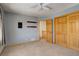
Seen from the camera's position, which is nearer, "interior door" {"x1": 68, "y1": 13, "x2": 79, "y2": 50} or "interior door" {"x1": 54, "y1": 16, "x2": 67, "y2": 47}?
"interior door" {"x1": 68, "y1": 13, "x2": 79, "y2": 50}

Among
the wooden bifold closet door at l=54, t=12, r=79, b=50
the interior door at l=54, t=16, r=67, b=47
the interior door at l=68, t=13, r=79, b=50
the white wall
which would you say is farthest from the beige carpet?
the white wall

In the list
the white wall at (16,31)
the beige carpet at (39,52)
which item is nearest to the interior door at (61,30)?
the beige carpet at (39,52)

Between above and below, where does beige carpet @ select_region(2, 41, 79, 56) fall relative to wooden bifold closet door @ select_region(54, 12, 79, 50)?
below

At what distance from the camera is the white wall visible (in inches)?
195

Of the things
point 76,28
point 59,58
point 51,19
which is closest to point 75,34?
point 76,28

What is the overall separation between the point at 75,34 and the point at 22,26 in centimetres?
367

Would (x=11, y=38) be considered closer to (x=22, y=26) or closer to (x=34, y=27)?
(x=22, y=26)

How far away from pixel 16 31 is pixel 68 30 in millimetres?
3461

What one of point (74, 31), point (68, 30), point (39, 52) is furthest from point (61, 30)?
point (39, 52)

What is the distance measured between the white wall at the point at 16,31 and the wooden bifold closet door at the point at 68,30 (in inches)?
84.7

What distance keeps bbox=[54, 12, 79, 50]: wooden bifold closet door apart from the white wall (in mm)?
2152

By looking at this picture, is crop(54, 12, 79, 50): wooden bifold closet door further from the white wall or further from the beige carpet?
the white wall

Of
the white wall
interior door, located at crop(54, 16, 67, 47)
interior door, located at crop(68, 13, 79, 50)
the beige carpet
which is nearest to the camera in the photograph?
the beige carpet

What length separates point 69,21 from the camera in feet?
13.5
